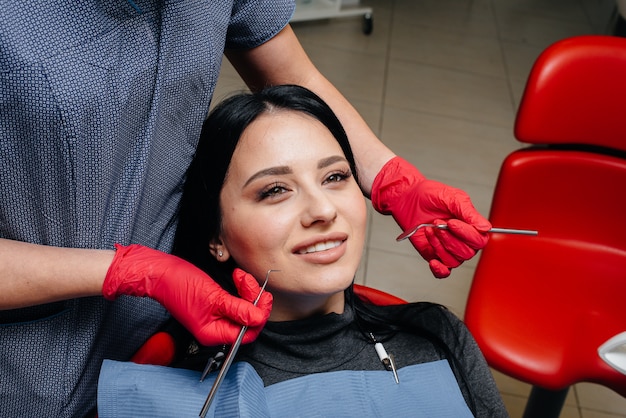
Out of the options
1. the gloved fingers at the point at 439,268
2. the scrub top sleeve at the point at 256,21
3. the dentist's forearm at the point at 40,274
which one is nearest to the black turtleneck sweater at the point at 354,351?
the gloved fingers at the point at 439,268

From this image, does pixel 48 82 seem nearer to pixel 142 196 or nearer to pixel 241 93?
pixel 142 196

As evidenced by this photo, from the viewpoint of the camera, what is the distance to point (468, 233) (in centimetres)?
120

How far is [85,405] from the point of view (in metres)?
1.11

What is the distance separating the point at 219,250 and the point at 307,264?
0.73 ft

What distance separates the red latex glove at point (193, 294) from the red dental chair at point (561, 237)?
69 centimetres

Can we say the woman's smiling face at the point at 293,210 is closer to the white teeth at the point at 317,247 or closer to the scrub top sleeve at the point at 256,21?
the white teeth at the point at 317,247

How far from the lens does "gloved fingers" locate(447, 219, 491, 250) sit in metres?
1.20

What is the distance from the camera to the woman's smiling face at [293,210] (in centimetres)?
107

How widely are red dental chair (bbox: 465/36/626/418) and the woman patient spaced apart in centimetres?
25

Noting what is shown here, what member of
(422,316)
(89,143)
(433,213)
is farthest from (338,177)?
(89,143)

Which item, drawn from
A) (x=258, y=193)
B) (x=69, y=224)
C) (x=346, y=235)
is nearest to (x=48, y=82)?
(x=69, y=224)

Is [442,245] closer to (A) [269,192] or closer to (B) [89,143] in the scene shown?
(A) [269,192]

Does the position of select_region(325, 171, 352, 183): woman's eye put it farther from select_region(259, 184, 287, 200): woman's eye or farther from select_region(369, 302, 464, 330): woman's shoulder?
select_region(369, 302, 464, 330): woman's shoulder

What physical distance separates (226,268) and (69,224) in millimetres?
386
